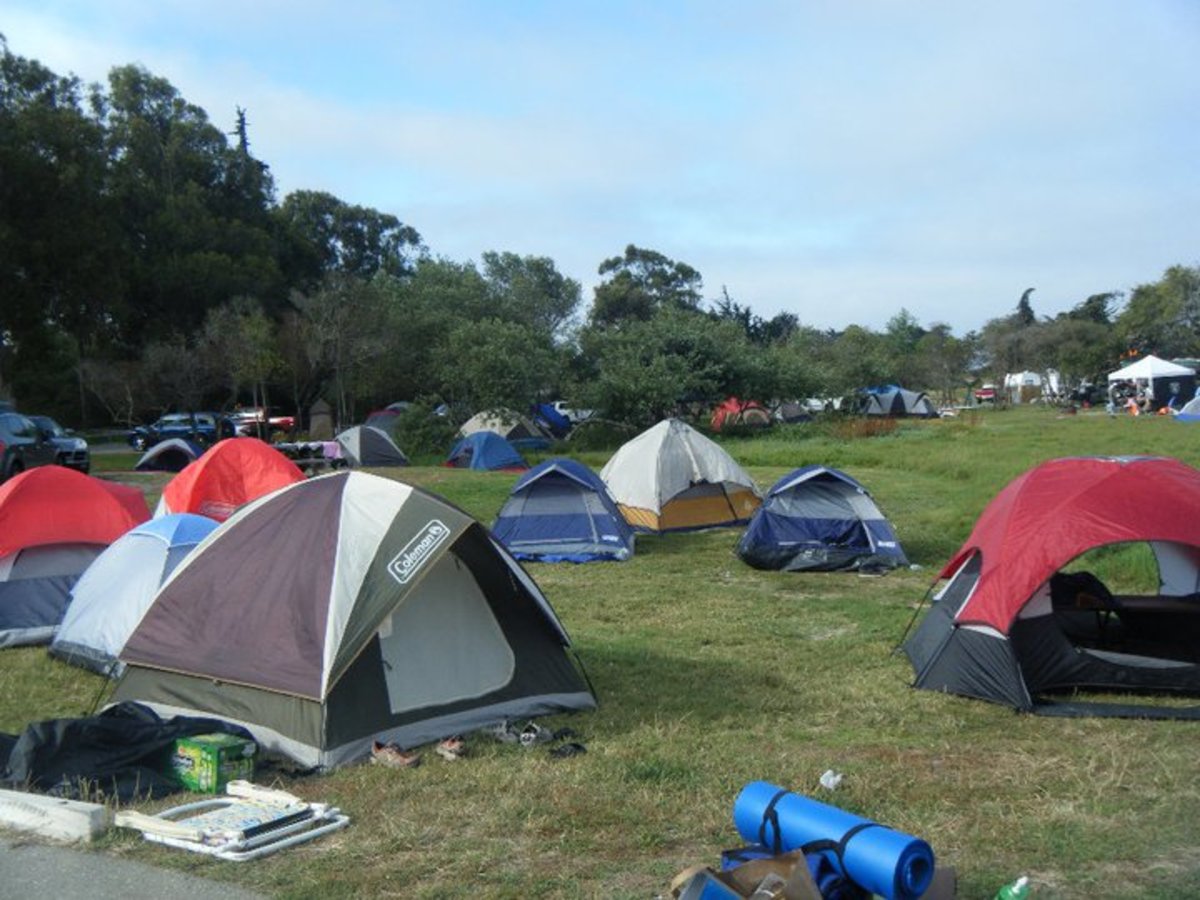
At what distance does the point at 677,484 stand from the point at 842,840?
13056 millimetres

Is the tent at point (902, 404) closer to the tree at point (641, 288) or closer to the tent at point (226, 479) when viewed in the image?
the tree at point (641, 288)

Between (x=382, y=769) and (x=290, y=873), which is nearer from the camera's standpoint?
(x=290, y=873)

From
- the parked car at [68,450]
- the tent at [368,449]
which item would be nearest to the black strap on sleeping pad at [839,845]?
the parked car at [68,450]

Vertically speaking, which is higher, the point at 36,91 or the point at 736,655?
the point at 36,91

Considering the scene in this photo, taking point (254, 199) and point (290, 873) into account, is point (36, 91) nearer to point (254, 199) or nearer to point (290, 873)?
point (254, 199)

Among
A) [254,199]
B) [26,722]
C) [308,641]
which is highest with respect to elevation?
[254,199]

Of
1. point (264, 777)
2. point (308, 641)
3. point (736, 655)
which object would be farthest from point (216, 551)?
point (736, 655)

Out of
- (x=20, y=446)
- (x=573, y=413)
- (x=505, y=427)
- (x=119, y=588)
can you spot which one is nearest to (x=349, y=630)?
(x=119, y=588)

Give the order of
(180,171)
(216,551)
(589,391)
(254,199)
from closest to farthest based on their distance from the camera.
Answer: (216,551), (589,391), (180,171), (254,199)

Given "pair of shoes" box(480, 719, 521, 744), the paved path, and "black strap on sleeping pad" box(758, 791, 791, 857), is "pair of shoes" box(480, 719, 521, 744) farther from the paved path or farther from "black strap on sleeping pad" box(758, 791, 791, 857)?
"black strap on sleeping pad" box(758, 791, 791, 857)

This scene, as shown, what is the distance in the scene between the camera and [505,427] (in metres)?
33.4

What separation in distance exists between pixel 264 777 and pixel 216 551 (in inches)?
69.5

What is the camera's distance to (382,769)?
6562mm

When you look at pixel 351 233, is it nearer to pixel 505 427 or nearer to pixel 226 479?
pixel 505 427
